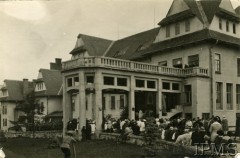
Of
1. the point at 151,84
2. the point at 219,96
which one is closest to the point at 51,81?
the point at 151,84

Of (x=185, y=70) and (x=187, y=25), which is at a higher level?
(x=187, y=25)

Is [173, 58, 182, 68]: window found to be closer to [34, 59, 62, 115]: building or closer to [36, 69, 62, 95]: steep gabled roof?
[34, 59, 62, 115]: building

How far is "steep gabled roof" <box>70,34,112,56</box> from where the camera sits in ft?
125

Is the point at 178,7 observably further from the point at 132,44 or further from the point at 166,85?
the point at 132,44

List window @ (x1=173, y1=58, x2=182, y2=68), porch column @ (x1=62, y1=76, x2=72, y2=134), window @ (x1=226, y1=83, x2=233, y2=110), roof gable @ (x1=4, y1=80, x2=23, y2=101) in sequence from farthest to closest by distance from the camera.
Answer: roof gable @ (x1=4, y1=80, x2=23, y2=101)
window @ (x1=173, y1=58, x2=182, y2=68)
window @ (x1=226, y1=83, x2=233, y2=110)
porch column @ (x1=62, y1=76, x2=72, y2=134)

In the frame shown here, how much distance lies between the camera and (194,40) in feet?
87.9

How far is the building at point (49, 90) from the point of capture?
41.8m

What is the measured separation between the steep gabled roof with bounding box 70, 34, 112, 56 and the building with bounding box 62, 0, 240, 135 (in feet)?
25.9

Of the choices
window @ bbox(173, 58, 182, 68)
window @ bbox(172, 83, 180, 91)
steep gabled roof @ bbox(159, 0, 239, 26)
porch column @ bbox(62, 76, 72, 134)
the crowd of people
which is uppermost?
steep gabled roof @ bbox(159, 0, 239, 26)

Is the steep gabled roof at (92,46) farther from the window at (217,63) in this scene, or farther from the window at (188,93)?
the window at (217,63)

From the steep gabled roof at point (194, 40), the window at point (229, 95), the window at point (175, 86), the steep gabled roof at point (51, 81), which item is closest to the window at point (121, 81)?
the window at point (175, 86)

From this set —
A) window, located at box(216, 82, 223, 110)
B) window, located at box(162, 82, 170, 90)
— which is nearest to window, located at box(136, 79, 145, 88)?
window, located at box(162, 82, 170, 90)

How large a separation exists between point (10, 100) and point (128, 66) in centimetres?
2775

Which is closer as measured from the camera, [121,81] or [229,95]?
[121,81]
